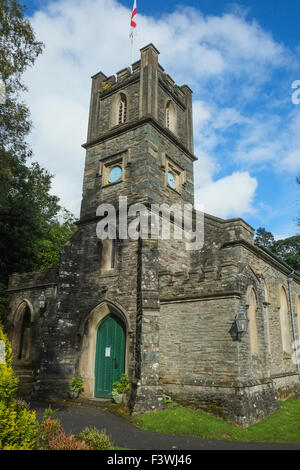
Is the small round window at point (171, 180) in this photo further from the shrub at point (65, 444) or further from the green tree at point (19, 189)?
the shrub at point (65, 444)

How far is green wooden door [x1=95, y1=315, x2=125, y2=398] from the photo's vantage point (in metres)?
12.1

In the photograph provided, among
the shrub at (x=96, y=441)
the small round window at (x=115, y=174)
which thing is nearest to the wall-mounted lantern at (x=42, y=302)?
the small round window at (x=115, y=174)

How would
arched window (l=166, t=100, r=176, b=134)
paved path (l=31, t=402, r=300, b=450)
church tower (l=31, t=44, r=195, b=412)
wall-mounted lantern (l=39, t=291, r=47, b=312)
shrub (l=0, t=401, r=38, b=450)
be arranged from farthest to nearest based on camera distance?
arched window (l=166, t=100, r=176, b=134)
wall-mounted lantern (l=39, t=291, r=47, b=312)
church tower (l=31, t=44, r=195, b=412)
paved path (l=31, t=402, r=300, b=450)
shrub (l=0, t=401, r=38, b=450)

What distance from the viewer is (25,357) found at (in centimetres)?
1534

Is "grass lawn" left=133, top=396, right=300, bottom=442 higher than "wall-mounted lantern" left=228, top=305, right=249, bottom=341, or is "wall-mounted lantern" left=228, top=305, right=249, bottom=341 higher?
"wall-mounted lantern" left=228, top=305, right=249, bottom=341

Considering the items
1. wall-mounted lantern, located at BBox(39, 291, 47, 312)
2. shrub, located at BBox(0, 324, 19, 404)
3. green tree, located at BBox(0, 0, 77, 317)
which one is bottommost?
shrub, located at BBox(0, 324, 19, 404)

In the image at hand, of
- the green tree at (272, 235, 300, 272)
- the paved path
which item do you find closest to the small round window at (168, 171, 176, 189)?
the paved path

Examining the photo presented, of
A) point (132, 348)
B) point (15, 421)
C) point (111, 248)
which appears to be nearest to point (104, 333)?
point (132, 348)

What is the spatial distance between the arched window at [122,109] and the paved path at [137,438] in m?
12.8

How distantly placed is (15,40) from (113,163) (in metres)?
6.26

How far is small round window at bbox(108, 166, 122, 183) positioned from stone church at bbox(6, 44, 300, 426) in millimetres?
67

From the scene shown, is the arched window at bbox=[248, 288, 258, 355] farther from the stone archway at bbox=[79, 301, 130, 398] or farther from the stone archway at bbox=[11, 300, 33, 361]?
the stone archway at bbox=[11, 300, 33, 361]

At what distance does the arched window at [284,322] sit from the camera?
17022 mm
